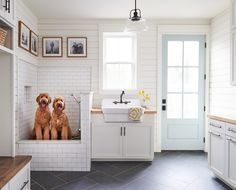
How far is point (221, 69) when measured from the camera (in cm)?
409

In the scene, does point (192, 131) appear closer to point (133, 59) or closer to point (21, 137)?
point (133, 59)

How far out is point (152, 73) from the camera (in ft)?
14.8

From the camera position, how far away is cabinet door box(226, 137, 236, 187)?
8.91 feet

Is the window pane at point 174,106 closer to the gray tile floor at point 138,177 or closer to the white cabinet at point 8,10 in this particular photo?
the gray tile floor at point 138,177

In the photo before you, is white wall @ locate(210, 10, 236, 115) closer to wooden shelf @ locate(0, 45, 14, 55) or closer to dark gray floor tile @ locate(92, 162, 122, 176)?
dark gray floor tile @ locate(92, 162, 122, 176)

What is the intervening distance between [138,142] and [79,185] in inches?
51.1

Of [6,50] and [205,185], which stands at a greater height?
[6,50]

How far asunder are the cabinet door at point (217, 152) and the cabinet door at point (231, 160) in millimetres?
107

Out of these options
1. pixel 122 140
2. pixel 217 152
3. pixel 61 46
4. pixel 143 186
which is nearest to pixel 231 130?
pixel 217 152

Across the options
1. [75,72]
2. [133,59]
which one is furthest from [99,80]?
[133,59]

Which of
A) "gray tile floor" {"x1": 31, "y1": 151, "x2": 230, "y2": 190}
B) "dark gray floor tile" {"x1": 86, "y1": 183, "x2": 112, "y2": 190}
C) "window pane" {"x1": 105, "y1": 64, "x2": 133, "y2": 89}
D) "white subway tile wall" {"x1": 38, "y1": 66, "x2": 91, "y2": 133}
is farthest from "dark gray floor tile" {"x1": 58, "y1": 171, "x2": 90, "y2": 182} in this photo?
"window pane" {"x1": 105, "y1": 64, "x2": 133, "y2": 89}

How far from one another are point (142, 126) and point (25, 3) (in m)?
2.76

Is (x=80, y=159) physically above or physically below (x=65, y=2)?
below

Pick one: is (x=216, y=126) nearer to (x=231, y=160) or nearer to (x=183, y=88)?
(x=231, y=160)
